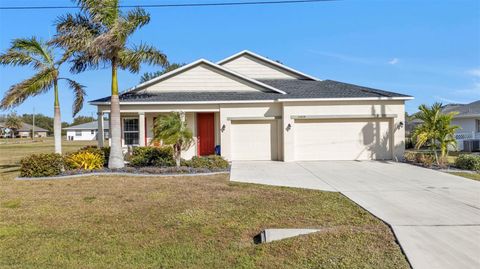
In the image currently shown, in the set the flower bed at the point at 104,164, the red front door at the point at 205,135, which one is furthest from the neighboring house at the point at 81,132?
the flower bed at the point at 104,164

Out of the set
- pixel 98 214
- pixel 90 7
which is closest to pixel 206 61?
pixel 90 7

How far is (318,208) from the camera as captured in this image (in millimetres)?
7320

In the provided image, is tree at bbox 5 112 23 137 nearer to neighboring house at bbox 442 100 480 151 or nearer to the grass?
neighboring house at bbox 442 100 480 151

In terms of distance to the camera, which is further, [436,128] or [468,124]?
[468,124]

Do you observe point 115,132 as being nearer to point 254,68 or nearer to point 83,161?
point 83,161

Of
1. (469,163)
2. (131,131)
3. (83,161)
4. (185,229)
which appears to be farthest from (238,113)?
(185,229)

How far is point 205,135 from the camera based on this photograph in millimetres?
17922

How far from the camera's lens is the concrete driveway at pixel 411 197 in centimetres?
495

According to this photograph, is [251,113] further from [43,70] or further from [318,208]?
[318,208]

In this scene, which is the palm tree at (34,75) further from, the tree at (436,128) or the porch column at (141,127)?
the tree at (436,128)

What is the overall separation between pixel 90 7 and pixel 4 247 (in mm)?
9916

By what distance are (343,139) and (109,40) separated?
1110 centimetres

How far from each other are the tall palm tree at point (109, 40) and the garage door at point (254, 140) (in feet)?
16.5

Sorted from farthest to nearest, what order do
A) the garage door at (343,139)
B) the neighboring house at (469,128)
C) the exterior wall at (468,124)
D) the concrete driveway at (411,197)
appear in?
the exterior wall at (468,124) → the neighboring house at (469,128) → the garage door at (343,139) → the concrete driveway at (411,197)
